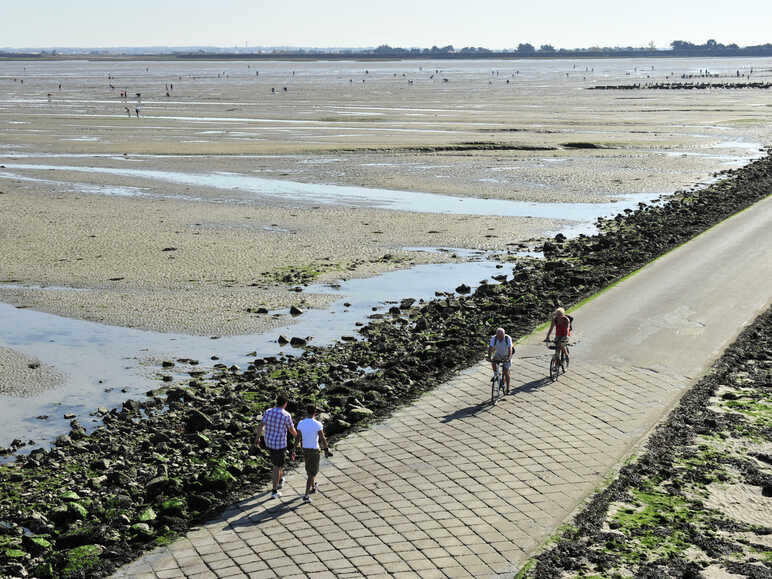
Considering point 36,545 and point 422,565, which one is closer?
point 422,565

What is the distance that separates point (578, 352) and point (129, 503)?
35.5 ft

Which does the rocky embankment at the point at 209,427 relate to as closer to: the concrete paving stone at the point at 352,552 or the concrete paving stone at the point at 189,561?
the concrete paving stone at the point at 189,561

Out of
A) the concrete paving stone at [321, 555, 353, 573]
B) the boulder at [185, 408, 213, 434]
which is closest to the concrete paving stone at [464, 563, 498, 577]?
the concrete paving stone at [321, 555, 353, 573]

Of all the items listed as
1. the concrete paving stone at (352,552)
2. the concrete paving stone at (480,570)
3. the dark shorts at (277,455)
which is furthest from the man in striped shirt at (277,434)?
the concrete paving stone at (480,570)

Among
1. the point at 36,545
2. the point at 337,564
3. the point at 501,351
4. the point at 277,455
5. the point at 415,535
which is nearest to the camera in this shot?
the point at 337,564

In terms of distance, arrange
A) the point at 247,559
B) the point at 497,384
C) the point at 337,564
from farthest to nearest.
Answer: the point at 497,384 → the point at 247,559 → the point at 337,564

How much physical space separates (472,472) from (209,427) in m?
5.39

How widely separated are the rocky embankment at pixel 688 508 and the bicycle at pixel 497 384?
3.12m

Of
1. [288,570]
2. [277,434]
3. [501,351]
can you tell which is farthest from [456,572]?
[501,351]

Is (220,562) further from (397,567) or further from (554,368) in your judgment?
(554,368)

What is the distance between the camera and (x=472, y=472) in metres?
14.3

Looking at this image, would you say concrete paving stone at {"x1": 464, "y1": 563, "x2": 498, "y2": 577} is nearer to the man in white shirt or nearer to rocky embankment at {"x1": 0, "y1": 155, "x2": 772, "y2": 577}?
the man in white shirt

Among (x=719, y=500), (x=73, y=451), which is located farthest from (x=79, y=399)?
(x=719, y=500)

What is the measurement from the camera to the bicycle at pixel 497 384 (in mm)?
17312
